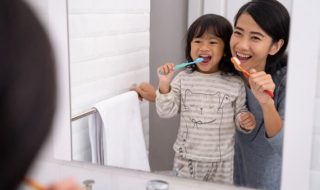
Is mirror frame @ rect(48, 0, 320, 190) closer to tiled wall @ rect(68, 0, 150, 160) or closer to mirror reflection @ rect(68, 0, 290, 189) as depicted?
mirror reflection @ rect(68, 0, 290, 189)

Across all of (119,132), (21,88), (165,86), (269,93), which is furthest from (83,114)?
(21,88)

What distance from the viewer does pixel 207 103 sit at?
800 mm

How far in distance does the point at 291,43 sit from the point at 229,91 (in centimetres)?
16

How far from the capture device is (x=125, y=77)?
89 cm

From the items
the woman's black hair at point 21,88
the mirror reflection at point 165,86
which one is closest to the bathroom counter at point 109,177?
the mirror reflection at point 165,86

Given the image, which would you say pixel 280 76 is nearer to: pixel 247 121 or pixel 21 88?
→ pixel 247 121

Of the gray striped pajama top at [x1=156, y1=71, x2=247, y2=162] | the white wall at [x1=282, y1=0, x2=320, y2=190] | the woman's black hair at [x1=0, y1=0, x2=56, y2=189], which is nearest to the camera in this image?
the woman's black hair at [x1=0, y1=0, x2=56, y2=189]

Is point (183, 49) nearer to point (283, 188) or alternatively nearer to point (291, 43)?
point (291, 43)

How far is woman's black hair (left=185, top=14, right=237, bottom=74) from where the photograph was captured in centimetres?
76

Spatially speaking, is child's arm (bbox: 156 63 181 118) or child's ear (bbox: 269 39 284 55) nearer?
child's ear (bbox: 269 39 284 55)

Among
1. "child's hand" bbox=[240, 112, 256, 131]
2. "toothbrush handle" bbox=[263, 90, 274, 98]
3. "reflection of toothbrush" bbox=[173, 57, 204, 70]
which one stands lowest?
"child's hand" bbox=[240, 112, 256, 131]

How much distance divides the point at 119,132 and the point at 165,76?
19 cm

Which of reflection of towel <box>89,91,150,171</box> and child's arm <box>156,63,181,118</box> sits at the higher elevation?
child's arm <box>156,63,181,118</box>

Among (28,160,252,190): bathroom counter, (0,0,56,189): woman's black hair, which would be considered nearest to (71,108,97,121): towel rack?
(28,160,252,190): bathroom counter
